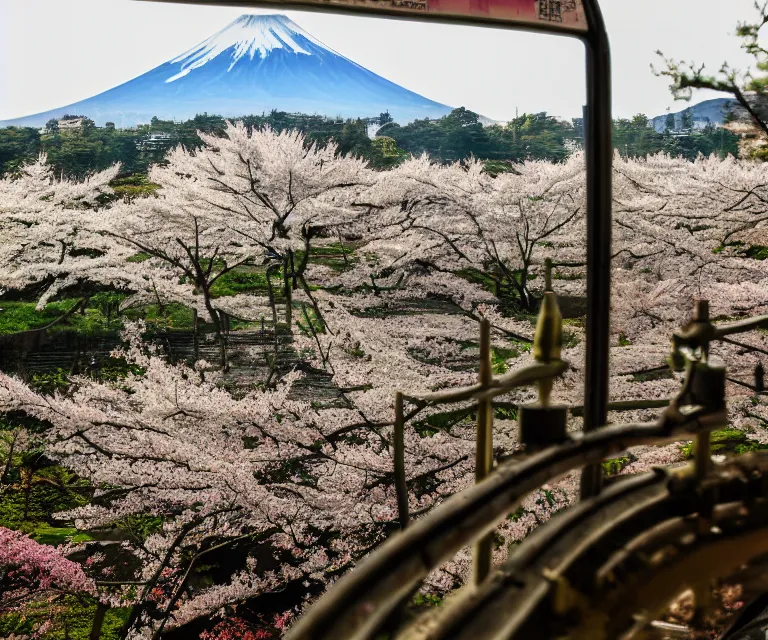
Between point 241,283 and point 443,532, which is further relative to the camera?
point 241,283

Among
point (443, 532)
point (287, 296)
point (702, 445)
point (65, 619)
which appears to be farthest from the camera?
point (287, 296)

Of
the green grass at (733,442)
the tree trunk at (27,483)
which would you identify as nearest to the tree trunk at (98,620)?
the tree trunk at (27,483)

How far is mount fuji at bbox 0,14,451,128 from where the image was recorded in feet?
16.1

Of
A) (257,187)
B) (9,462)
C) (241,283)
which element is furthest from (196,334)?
(9,462)

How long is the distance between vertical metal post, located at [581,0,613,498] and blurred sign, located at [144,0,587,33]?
6 centimetres

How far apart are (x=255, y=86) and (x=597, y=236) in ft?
16.6

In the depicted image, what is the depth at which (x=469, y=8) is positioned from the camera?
2.53 feet

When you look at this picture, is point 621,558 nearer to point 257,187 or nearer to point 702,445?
point 702,445

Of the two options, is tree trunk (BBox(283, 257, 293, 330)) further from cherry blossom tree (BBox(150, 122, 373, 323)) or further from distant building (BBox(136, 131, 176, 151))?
distant building (BBox(136, 131, 176, 151))

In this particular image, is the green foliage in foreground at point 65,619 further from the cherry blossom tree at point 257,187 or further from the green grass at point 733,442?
the green grass at point 733,442

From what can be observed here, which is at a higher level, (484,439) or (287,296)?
(484,439)

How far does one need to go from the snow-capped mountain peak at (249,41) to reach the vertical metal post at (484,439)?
4927 millimetres

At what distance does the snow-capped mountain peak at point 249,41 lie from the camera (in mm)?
4957

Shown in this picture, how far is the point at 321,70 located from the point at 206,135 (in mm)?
1103
